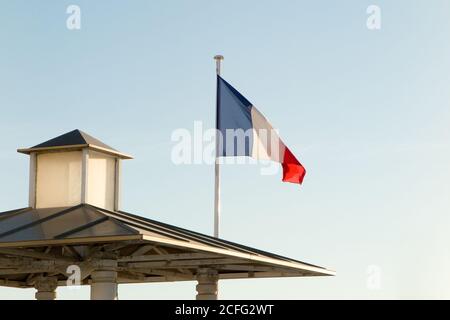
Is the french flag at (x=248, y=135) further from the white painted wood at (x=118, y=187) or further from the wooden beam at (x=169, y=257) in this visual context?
the wooden beam at (x=169, y=257)

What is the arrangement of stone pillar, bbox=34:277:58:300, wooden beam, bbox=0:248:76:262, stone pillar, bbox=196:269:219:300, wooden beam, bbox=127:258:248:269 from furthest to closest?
1. stone pillar, bbox=34:277:58:300
2. stone pillar, bbox=196:269:219:300
3. wooden beam, bbox=127:258:248:269
4. wooden beam, bbox=0:248:76:262

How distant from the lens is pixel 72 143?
4294cm

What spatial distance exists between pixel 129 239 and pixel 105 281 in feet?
13.8

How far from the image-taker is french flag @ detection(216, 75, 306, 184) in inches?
1751

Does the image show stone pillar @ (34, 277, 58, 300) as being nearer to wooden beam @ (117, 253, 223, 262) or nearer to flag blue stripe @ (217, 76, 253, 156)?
wooden beam @ (117, 253, 223, 262)

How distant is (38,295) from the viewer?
48.0 metres

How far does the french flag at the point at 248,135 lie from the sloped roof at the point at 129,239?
403cm

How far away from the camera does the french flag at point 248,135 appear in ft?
146

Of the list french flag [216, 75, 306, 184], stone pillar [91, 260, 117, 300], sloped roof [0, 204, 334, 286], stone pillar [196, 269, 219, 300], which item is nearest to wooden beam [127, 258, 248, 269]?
sloped roof [0, 204, 334, 286]

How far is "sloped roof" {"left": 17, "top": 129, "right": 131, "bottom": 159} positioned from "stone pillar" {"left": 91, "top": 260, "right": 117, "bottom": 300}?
6.78 m

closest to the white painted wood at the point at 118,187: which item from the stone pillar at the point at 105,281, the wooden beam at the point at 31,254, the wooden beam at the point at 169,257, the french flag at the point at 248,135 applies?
the wooden beam at the point at 169,257
